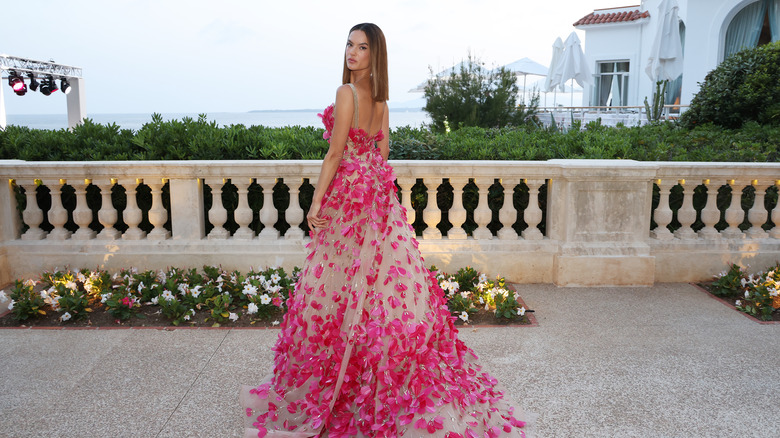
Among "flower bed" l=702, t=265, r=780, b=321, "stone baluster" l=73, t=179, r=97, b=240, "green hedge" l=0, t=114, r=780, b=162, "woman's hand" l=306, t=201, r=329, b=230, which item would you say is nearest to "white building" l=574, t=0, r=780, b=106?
"green hedge" l=0, t=114, r=780, b=162

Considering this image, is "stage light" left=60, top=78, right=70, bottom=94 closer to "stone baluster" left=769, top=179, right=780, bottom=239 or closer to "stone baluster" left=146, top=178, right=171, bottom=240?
"stone baluster" left=146, top=178, right=171, bottom=240

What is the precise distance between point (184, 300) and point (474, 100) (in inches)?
481

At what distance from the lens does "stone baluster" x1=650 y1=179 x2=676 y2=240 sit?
229 inches

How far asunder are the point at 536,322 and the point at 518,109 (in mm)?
12417

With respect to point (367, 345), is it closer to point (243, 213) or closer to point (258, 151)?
point (243, 213)

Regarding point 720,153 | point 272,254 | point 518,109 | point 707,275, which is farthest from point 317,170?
point 518,109

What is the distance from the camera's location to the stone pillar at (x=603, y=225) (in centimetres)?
555

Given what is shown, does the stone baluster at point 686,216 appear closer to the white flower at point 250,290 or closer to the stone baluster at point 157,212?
the white flower at point 250,290

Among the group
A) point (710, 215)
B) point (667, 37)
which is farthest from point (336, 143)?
point (667, 37)

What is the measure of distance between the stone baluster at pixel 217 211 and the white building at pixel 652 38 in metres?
19.1

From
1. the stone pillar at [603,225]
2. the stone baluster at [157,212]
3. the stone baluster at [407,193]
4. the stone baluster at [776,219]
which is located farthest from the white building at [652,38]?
the stone baluster at [157,212]

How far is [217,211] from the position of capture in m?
5.62

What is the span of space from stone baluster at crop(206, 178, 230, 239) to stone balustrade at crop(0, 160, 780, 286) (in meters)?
0.01

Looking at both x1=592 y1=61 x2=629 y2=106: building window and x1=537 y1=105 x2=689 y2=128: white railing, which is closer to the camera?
x1=537 y1=105 x2=689 y2=128: white railing
